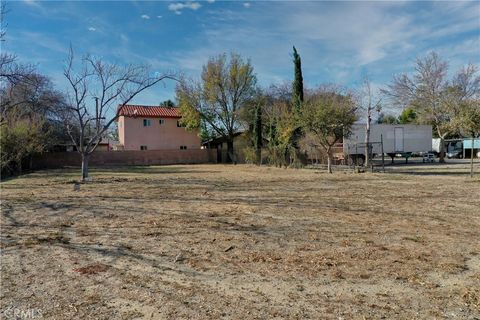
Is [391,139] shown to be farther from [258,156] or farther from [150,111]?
[150,111]

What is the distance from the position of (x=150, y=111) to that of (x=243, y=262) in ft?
133

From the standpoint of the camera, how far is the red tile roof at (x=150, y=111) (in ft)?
139

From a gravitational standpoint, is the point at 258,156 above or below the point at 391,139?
below

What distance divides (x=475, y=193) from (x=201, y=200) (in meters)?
7.76

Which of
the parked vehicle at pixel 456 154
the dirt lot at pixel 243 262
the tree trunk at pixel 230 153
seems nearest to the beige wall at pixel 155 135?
the tree trunk at pixel 230 153

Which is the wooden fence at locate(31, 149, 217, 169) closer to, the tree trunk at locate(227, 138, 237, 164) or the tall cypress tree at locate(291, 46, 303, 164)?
the tree trunk at locate(227, 138, 237, 164)

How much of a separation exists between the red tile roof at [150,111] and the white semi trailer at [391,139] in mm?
21793

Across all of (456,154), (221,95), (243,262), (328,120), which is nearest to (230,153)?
(221,95)

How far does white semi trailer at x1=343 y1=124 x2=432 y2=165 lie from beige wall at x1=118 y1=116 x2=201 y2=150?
20.8 meters

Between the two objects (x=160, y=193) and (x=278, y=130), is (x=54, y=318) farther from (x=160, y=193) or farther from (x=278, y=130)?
(x=278, y=130)

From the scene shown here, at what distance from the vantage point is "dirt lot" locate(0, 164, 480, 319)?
3363 mm

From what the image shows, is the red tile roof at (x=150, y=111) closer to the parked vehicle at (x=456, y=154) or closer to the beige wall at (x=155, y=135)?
the beige wall at (x=155, y=135)

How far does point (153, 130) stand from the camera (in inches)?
1703

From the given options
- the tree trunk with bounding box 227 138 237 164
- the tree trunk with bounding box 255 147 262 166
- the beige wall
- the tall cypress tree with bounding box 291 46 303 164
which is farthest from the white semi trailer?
the beige wall
